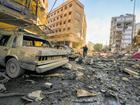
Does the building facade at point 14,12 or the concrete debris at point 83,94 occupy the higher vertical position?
the building facade at point 14,12

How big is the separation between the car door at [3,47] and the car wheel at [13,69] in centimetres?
37

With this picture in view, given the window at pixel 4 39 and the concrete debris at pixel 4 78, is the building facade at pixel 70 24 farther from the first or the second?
the concrete debris at pixel 4 78

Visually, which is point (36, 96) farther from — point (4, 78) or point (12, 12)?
point (12, 12)

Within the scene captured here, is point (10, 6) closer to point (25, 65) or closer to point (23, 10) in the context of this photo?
point (23, 10)

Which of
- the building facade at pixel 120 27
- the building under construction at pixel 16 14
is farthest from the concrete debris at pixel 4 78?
the building facade at pixel 120 27

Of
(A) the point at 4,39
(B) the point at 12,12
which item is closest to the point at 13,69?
(A) the point at 4,39

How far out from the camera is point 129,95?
4.29 metres

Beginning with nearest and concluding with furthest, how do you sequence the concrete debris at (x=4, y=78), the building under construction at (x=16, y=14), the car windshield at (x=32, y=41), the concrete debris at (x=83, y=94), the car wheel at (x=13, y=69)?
Answer: 1. the concrete debris at (x=83, y=94)
2. the concrete debris at (x=4, y=78)
3. the car wheel at (x=13, y=69)
4. the car windshield at (x=32, y=41)
5. the building under construction at (x=16, y=14)

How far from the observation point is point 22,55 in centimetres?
508

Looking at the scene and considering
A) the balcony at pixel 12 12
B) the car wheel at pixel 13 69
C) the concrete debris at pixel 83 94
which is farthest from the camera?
the balcony at pixel 12 12

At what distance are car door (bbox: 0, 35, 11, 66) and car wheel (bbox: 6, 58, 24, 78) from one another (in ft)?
1.23

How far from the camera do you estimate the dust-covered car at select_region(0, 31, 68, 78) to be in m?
4.81

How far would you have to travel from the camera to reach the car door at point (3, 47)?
5711 millimetres

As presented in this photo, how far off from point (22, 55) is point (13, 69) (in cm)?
68
